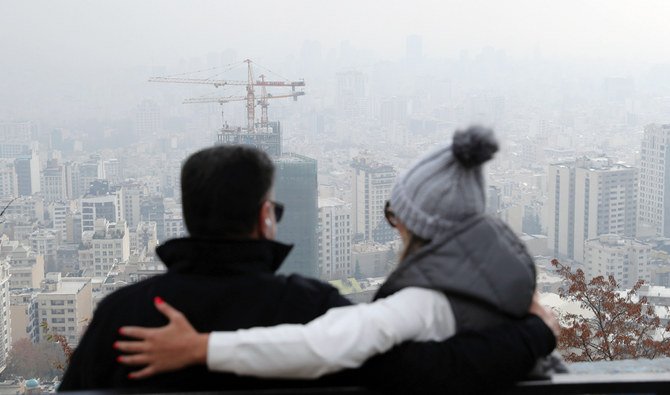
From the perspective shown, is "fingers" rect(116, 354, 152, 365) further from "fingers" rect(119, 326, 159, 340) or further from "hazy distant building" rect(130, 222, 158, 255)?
"hazy distant building" rect(130, 222, 158, 255)

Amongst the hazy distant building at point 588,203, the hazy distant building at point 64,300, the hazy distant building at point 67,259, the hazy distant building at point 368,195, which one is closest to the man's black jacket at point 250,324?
the hazy distant building at point 64,300

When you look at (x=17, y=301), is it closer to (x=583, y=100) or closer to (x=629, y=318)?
(x=629, y=318)

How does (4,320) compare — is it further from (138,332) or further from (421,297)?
(421,297)

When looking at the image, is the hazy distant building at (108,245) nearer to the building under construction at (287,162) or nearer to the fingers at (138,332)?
the building under construction at (287,162)

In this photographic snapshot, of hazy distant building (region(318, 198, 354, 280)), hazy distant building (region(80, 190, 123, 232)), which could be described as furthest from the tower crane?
hazy distant building (region(318, 198, 354, 280))

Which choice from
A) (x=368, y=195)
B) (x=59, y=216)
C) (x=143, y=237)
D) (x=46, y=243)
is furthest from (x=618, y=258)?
(x=59, y=216)

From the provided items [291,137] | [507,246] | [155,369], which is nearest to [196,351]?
[155,369]
